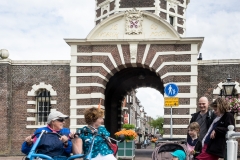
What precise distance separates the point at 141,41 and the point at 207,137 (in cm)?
1573

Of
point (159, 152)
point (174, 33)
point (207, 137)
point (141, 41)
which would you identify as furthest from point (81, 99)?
point (207, 137)

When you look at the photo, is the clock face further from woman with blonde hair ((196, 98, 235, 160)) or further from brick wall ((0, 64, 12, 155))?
woman with blonde hair ((196, 98, 235, 160))

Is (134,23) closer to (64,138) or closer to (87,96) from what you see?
(87,96)

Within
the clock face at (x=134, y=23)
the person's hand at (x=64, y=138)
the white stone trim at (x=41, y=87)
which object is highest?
the clock face at (x=134, y=23)

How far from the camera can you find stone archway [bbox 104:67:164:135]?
1146 inches

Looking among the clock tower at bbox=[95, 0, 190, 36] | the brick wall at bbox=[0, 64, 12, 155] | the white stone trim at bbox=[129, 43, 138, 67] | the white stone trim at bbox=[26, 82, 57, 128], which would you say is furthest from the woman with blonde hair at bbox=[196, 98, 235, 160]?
the clock tower at bbox=[95, 0, 190, 36]

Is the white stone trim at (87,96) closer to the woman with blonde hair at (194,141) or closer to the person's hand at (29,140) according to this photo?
the woman with blonde hair at (194,141)

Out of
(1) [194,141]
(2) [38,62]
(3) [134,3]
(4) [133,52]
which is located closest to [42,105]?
(2) [38,62]

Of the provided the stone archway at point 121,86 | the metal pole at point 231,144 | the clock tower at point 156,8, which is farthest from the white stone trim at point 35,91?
the metal pole at point 231,144

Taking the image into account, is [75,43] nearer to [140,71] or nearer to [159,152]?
[140,71]

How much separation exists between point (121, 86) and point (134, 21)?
7747mm

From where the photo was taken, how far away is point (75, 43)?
24.9m

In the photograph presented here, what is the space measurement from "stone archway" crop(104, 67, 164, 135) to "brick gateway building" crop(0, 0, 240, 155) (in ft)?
12.0

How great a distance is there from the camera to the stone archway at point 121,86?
29.1 meters
